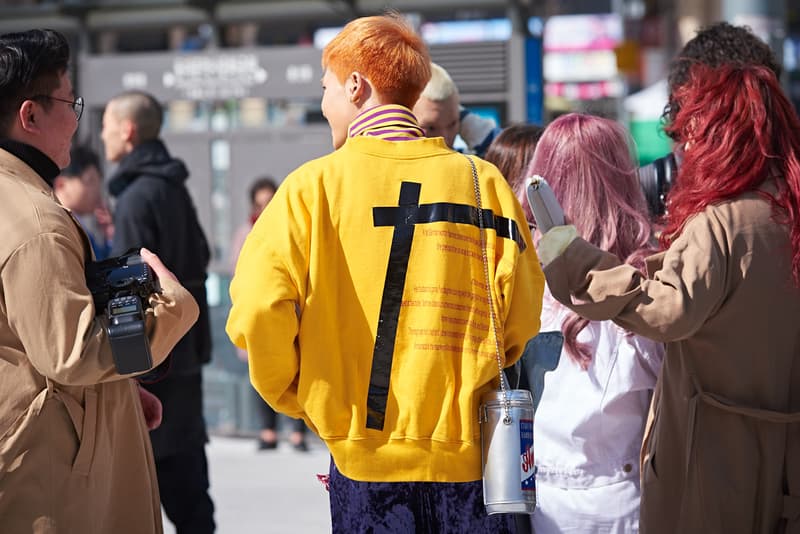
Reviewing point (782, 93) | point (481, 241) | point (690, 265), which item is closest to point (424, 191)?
point (481, 241)

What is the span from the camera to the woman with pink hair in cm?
309

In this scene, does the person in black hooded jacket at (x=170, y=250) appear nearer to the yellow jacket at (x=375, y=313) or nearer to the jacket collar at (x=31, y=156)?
the jacket collar at (x=31, y=156)

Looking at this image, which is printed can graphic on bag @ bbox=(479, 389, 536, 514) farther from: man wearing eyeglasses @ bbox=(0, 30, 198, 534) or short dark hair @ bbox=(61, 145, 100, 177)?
short dark hair @ bbox=(61, 145, 100, 177)

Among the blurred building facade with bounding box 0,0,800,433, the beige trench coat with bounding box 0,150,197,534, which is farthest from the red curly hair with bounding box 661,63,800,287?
the blurred building facade with bounding box 0,0,800,433

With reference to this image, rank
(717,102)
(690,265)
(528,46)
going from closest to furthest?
(690,265), (717,102), (528,46)

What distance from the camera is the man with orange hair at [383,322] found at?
2.45 metres

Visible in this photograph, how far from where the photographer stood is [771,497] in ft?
9.11

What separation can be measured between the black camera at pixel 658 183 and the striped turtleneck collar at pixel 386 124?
160cm

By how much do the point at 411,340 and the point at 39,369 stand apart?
0.82 m

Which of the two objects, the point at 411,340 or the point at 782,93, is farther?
the point at 782,93

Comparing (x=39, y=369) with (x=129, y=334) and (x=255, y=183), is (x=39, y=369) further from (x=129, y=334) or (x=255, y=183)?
(x=255, y=183)

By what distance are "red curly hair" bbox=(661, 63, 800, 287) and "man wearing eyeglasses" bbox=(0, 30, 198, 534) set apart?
1306 millimetres

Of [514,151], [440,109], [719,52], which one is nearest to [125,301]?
[514,151]

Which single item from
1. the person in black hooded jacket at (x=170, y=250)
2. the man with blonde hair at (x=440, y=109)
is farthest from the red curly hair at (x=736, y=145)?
the person in black hooded jacket at (x=170, y=250)
